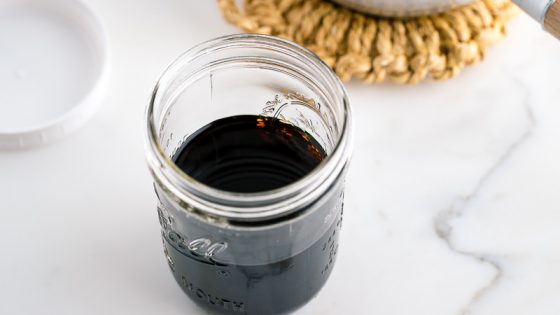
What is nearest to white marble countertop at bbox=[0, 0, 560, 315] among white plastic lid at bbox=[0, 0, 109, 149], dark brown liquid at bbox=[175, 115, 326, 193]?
white plastic lid at bbox=[0, 0, 109, 149]

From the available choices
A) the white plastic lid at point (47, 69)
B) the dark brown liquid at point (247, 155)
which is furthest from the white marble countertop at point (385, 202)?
the dark brown liquid at point (247, 155)

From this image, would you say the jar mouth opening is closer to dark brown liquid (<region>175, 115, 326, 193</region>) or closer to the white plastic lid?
dark brown liquid (<region>175, 115, 326, 193</region>)

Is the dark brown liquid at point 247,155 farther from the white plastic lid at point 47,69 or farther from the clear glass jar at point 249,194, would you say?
the white plastic lid at point 47,69

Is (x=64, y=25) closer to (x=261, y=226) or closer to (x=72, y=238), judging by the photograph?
(x=72, y=238)

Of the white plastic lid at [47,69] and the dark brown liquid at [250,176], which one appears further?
the white plastic lid at [47,69]

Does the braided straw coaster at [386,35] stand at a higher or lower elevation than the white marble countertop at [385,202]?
higher
